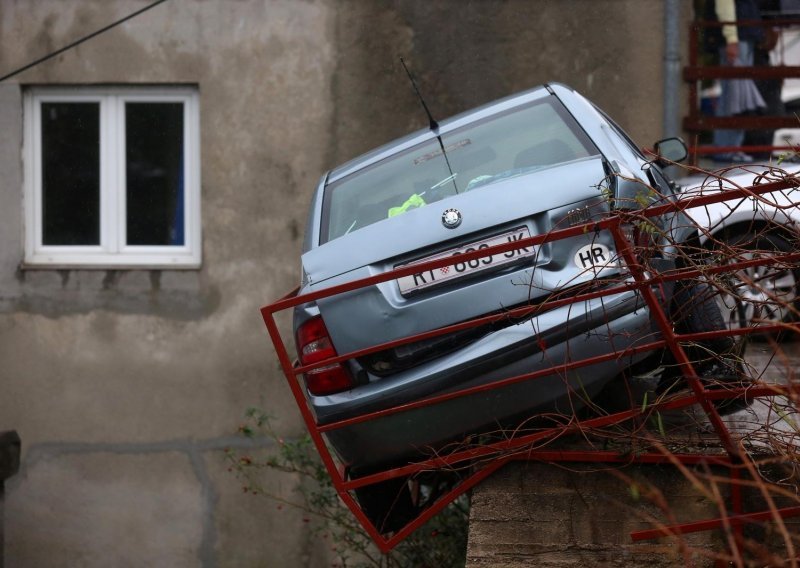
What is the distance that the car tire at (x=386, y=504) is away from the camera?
15.1 ft

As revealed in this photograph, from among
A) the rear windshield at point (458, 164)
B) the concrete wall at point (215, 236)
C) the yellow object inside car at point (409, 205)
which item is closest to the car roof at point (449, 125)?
the rear windshield at point (458, 164)

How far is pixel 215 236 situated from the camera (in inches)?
350

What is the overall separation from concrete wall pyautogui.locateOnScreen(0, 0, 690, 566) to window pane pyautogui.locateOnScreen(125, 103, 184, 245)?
1.13 feet

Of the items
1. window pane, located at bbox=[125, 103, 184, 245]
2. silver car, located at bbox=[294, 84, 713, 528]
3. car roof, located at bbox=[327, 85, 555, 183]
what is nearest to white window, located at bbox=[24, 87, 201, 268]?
window pane, located at bbox=[125, 103, 184, 245]

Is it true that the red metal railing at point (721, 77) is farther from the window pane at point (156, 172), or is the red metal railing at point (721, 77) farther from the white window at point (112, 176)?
the window pane at point (156, 172)

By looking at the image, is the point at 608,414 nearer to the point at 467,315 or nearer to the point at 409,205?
the point at 467,315

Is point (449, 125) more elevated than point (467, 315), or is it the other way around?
point (449, 125)

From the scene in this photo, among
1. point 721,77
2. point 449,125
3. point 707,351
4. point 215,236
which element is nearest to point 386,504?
point 707,351

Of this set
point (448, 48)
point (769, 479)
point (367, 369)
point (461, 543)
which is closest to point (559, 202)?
point (367, 369)

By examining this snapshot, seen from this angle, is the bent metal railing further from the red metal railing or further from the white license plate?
the red metal railing

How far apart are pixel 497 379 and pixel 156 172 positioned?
5.65 metres

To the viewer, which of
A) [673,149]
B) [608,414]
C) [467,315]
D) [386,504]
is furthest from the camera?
[673,149]

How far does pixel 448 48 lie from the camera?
28.6 feet

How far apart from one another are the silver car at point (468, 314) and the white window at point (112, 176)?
470cm
